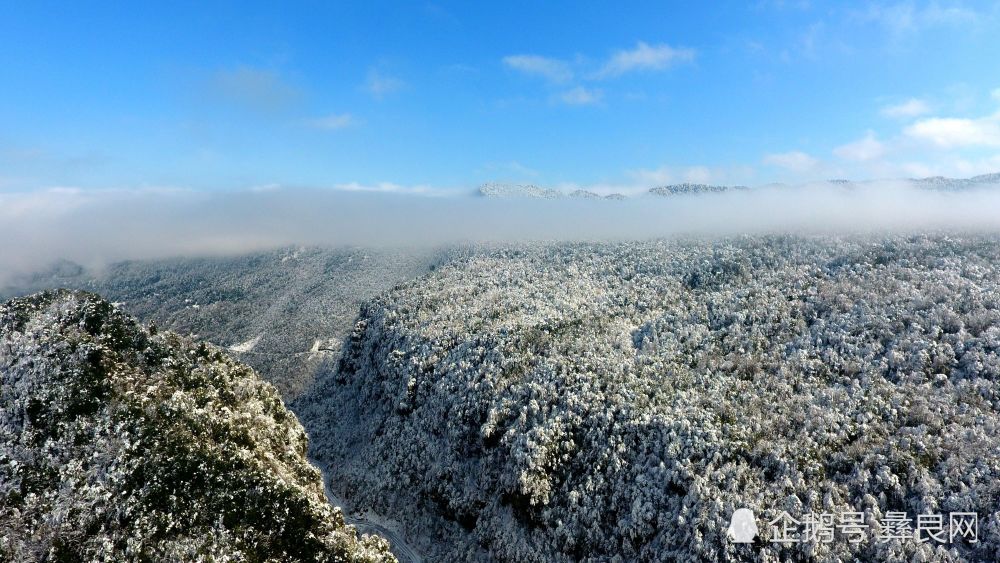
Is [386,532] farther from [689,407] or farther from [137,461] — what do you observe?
[689,407]

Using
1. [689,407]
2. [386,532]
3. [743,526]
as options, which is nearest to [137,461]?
[386,532]

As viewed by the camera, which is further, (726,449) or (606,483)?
(606,483)

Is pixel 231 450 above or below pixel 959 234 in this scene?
below

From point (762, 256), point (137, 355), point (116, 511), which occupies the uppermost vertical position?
point (762, 256)

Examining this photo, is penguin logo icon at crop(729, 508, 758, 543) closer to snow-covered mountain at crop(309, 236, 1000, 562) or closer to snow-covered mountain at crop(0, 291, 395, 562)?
snow-covered mountain at crop(309, 236, 1000, 562)

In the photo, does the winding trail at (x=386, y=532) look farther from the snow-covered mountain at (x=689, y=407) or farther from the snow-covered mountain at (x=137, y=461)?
the snow-covered mountain at (x=137, y=461)

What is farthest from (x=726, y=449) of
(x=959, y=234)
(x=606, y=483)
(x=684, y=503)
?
(x=959, y=234)

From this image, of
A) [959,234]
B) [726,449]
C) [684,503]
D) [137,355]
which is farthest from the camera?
[959,234]

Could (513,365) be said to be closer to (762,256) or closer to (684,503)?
(684,503)
